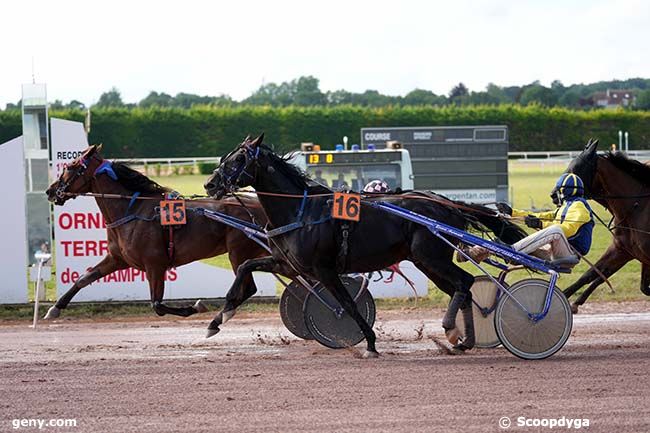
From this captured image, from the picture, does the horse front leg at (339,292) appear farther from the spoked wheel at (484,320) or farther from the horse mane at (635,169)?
the horse mane at (635,169)

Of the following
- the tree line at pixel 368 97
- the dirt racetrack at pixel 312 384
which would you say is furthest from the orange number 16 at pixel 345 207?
the tree line at pixel 368 97

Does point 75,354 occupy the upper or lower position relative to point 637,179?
lower

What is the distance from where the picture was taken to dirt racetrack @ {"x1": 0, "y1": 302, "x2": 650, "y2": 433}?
22.0 feet

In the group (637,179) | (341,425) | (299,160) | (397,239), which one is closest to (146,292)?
(299,160)

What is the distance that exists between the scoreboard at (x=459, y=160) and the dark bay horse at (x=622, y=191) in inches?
514

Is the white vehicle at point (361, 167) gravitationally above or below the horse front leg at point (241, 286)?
above

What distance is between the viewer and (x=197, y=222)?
35.3ft

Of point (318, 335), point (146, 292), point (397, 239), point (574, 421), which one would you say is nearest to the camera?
point (574, 421)

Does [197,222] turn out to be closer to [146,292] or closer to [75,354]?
[75,354]

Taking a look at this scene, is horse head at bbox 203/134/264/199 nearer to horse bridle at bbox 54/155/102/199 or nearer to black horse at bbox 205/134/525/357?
black horse at bbox 205/134/525/357

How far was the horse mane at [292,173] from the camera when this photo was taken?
925 centimetres

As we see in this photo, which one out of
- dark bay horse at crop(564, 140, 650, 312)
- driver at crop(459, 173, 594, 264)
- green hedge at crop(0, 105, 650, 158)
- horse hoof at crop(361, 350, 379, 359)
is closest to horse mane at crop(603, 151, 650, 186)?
dark bay horse at crop(564, 140, 650, 312)

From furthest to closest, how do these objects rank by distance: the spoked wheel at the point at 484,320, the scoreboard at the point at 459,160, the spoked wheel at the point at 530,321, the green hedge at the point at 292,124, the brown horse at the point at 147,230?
the green hedge at the point at 292,124 < the scoreboard at the point at 459,160 < the brown horse at the point at 147,230 < the spoked wheel at the point at 484,320 < the spoked wheel at the point at 530,321

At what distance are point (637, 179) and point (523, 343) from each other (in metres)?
2.41
